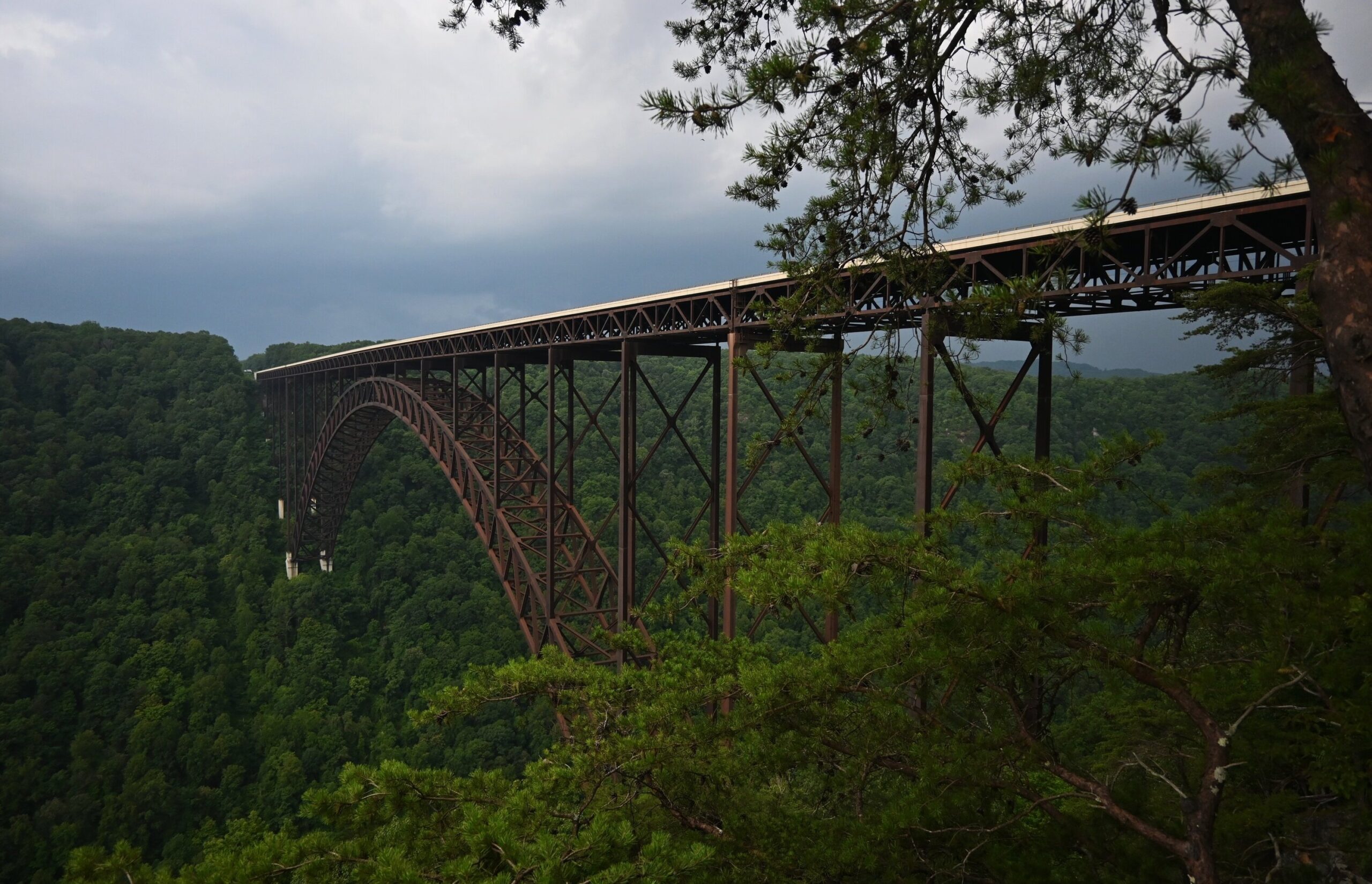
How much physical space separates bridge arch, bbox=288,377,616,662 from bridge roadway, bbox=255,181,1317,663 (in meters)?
0.06

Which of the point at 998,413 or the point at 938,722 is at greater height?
the point at 998,413

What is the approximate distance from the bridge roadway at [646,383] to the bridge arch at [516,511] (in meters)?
0.06

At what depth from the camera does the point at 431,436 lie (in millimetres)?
19391

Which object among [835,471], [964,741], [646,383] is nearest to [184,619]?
[646,383]

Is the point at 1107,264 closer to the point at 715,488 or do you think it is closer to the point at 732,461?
the point at 732,461

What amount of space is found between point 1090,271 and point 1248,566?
328 cm

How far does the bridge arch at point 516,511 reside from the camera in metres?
14.4

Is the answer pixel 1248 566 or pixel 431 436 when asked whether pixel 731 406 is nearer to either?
pixel 1248 566

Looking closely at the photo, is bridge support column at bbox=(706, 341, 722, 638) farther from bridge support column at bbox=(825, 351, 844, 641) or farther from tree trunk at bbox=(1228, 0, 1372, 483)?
tree trunk at bbox=(1228, 0, 1372, 483)

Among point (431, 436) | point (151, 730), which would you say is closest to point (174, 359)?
point (151, 730)

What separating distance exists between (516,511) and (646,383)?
766 cm

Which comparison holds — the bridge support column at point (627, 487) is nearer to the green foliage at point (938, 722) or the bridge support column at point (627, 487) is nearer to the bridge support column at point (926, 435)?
the green foliage at point (938, 722)

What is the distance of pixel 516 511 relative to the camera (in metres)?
17.6

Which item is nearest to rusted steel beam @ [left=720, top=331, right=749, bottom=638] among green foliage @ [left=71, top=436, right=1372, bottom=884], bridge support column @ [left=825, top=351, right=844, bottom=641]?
bridge support column @ [left=825, top=351, right=844, bottom=641]
